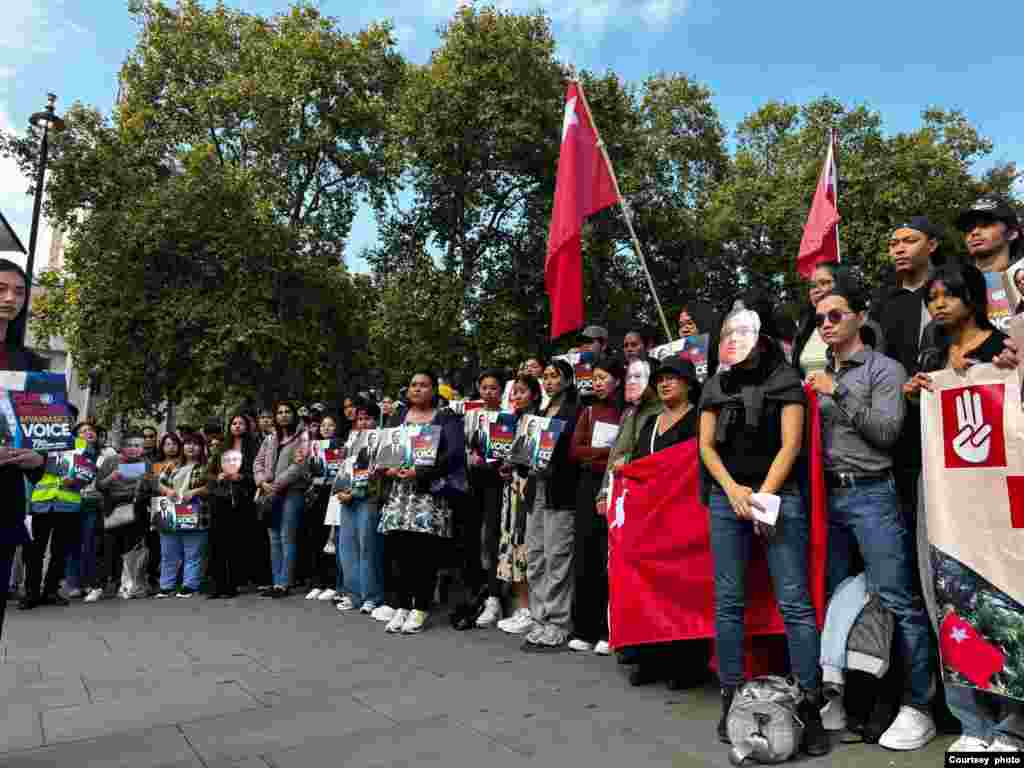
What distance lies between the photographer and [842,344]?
12.9 ft

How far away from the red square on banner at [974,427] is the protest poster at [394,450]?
4123 mm

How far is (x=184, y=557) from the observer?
949 cm

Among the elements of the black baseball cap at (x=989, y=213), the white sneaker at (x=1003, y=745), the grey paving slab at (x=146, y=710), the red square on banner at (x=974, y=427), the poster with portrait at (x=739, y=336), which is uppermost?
the black baseball cap at (x=989, y=213)

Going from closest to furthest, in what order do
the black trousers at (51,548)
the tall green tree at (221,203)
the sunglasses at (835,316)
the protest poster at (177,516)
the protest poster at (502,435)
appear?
the sunglasses at (835,316) < the protest poster at (502,435) < the black trousers at (51,548) < the protest poster at (177,516) < the tall green tree at (221,203)

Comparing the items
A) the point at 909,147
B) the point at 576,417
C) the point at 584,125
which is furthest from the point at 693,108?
the point at 576,417

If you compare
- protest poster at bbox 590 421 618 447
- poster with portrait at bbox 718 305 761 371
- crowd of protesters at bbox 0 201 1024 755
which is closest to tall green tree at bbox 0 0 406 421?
crowd of protesters at bbox 0 201 1024 755

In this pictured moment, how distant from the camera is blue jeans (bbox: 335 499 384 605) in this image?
23.8 feet

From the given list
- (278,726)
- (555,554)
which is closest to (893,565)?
(555,554)

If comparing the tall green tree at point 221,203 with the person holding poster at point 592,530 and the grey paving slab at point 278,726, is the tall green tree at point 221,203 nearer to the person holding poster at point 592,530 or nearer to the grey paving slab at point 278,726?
the person holding poster at point 592,530

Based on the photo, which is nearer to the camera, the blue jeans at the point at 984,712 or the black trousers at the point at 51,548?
the blue jeans at the point at 984,712

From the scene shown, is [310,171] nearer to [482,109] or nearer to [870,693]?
[482,109]

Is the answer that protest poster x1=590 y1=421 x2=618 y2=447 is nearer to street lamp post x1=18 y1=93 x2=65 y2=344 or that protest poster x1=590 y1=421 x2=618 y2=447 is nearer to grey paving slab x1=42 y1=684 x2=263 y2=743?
grey paving slab x1=42 y1=684 x2=263 y2=743

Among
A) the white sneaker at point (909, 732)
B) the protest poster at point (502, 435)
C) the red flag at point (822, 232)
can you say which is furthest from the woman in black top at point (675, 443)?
the red flag at point (822, 232)

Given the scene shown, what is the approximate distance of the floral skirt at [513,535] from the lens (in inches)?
254
